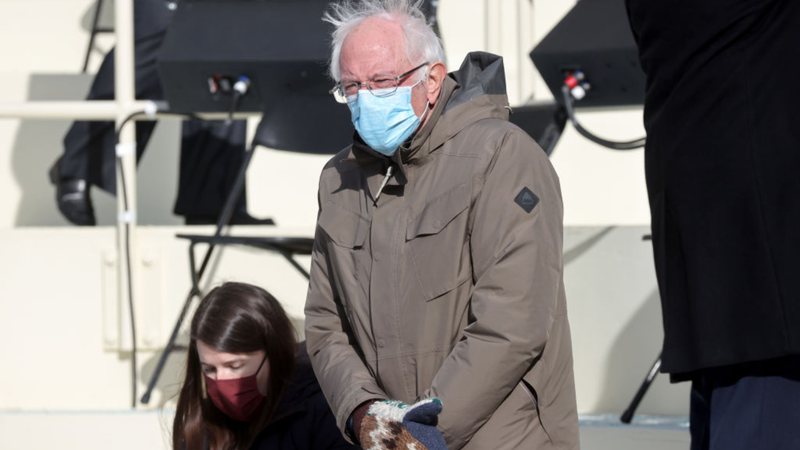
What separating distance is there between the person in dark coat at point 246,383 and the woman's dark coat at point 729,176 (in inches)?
41.4

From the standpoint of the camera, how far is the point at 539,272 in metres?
2.66

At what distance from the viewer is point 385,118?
2779 millimetres

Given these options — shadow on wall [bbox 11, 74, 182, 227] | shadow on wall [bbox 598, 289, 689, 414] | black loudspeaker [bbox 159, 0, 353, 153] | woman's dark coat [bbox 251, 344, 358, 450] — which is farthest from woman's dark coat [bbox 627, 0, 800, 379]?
shadow on wall [bbox 11, 74, 182, 227]

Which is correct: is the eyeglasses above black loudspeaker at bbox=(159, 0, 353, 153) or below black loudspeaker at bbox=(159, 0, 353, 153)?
above

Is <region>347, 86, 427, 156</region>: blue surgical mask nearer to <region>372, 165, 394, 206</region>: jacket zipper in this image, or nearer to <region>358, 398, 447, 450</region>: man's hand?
<region>372, 165, 394, 206</region>: jacket zipper

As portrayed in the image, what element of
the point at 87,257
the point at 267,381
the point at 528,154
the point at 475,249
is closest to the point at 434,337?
the point at 475,249

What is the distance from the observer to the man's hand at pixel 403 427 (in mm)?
2525

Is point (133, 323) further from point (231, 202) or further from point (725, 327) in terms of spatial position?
point (725, 327)

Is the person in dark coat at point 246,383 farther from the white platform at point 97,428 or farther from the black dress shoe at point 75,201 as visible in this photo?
the black dress shoe at point 75,201

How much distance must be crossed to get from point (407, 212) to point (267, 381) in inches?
33.4

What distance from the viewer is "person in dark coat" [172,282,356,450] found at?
3.36 metres

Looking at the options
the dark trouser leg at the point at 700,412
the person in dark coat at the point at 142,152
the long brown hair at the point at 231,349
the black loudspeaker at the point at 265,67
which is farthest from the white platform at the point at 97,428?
the dark trouser leg at the point at 700,412

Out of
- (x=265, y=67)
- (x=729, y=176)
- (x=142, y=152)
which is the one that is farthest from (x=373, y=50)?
(x=142, y=152)

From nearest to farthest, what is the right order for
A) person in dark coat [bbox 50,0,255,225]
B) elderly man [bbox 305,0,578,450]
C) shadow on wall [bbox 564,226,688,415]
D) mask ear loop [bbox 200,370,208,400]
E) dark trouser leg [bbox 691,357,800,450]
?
dark trouser leg [bbox 691,357,800,450], elderly man [bbox 305,0,578,450], mask ear loop [bbox 200,370,208,400], shadow on wall [bbox 564,226,688,415], person in dark coat [bbox 50,0,255,225]
